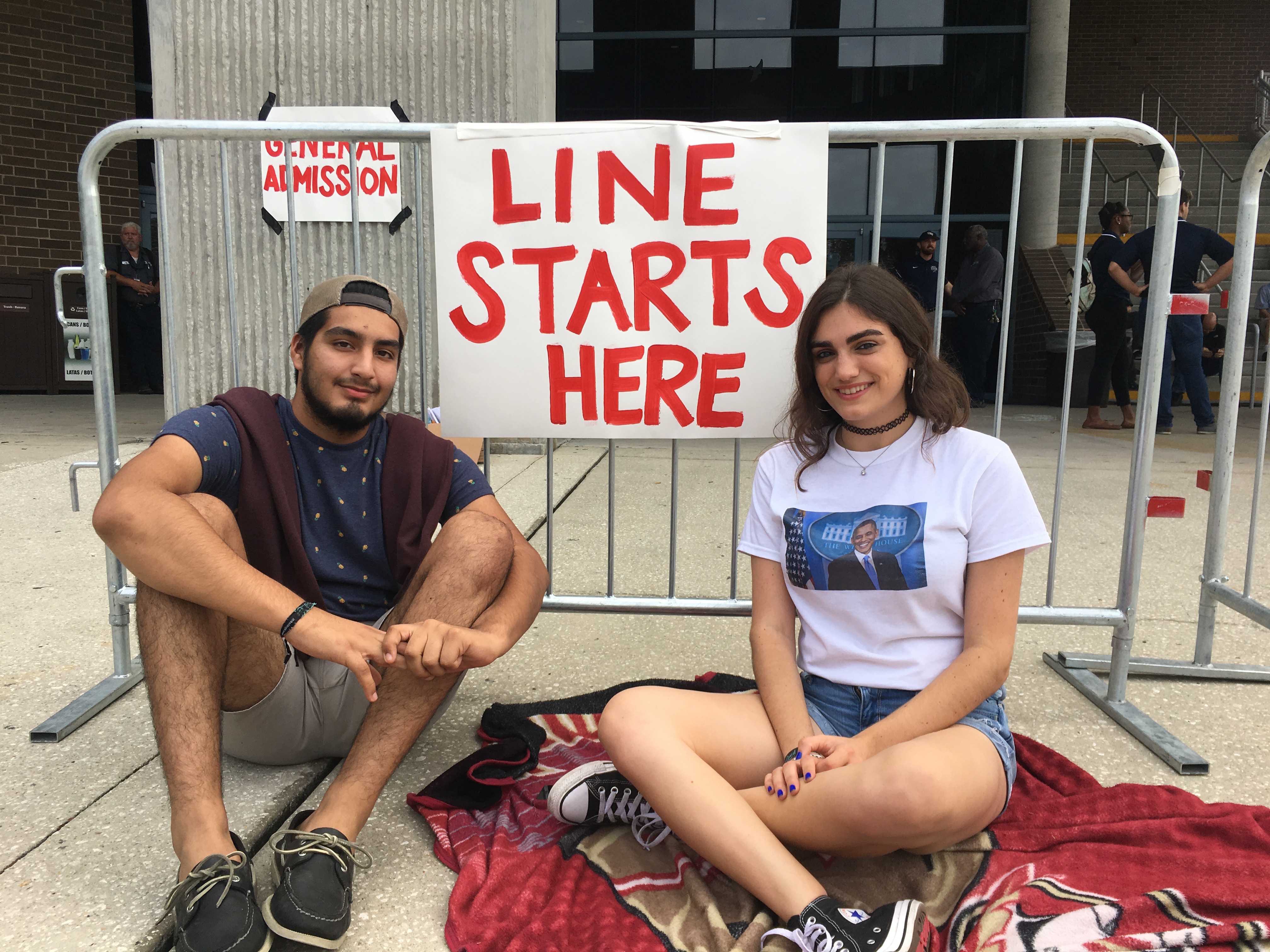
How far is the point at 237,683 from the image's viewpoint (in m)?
1.93

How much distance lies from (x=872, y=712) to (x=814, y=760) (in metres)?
0.26

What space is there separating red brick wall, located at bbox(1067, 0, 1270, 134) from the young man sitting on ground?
17.6m

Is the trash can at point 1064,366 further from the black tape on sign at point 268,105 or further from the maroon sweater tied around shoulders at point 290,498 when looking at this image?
the maroon sweater tied around shoulders at point 290,498

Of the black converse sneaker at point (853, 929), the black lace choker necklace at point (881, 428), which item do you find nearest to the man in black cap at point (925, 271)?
the black lace choker necklace at point (881, 428)

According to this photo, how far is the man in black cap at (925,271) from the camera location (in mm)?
10883

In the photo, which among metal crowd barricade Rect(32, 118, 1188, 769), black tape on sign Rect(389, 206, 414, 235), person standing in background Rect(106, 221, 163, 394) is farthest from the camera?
person standing in background Rect(106, 221, 163, 394)

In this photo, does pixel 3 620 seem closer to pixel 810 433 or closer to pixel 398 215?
pixel 810 433

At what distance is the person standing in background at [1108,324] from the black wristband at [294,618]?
8.10m

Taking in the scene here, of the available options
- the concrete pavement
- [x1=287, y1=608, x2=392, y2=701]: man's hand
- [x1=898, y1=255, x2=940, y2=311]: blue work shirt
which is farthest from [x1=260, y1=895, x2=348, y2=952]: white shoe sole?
[x1=898, y1=255, x2=940, y2=311]: blue work shirt

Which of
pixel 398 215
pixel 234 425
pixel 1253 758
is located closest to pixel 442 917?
pixel 234 425

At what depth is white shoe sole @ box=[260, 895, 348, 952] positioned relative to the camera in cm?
153

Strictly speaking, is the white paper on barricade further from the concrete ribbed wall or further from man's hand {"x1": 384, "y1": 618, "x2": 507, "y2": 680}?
the concrete ribbed wall

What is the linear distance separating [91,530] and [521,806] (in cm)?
357

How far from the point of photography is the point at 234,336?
267cm
